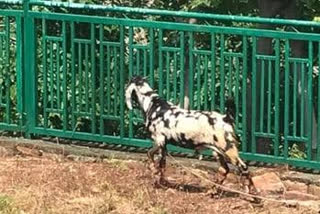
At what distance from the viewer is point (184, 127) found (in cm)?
790

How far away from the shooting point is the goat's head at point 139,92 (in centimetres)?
821

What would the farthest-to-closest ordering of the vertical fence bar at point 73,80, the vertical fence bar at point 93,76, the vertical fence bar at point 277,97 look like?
the vertical fence bar at point 73,80 < the vertical fence bar at point 93,76 < the vertical fence bar at point 277,97

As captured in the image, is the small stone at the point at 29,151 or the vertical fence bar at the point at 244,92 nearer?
the vertical fence bar at the point at 244,92

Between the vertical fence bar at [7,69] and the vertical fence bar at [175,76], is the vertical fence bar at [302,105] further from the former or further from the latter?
the vertical fence bar at [7,69]

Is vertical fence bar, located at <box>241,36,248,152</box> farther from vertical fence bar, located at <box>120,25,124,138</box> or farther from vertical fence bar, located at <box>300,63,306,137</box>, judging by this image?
vertical fence bar, located at <box>120,25,124,138</box>

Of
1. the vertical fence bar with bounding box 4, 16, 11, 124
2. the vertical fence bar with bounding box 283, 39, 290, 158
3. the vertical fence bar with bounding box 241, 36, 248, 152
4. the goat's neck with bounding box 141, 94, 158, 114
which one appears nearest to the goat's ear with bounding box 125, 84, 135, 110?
the goat's neck with bounding box 141, 94, 158, 114

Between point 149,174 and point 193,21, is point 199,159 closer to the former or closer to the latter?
point 149,174

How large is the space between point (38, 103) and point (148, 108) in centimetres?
179

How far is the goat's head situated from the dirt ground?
63 centimetres

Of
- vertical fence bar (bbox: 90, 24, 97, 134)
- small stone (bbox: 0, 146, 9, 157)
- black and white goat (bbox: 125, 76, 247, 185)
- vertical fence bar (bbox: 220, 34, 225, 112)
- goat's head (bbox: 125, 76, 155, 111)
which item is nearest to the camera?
black and white goat (bbox: 125, 76, 247, 185)

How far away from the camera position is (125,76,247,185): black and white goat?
25.5ft

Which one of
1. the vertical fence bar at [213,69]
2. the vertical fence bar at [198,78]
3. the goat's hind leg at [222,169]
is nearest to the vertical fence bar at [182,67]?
the vertical fence bar at [198,78]

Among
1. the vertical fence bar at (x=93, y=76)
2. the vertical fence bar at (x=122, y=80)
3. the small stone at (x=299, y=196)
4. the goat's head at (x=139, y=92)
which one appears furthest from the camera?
the vertical fence bar at (x=93, y=76)

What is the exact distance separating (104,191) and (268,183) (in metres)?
1.27
